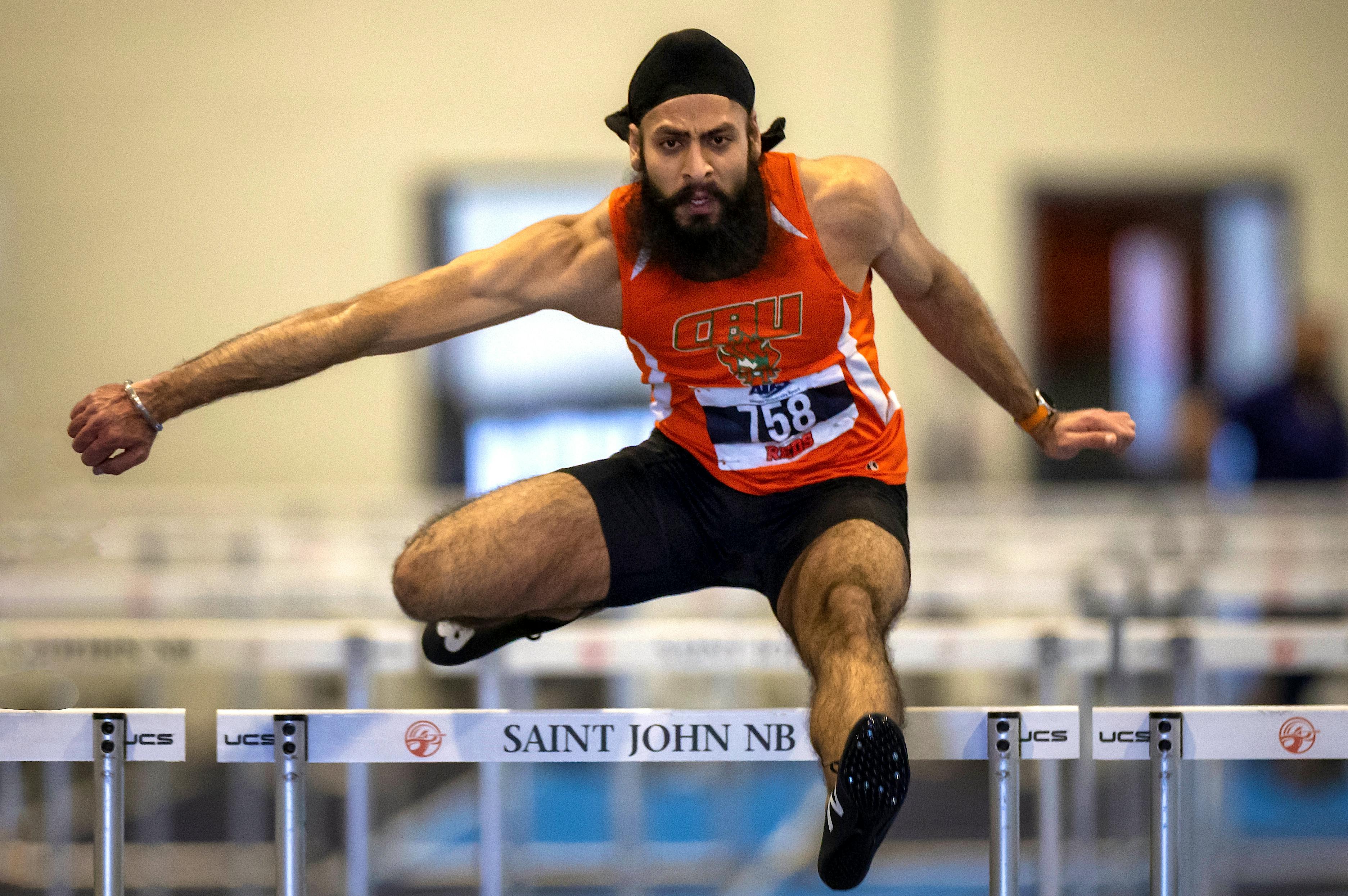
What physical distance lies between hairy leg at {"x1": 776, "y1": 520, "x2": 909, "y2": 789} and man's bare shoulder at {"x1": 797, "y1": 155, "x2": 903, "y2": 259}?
54 cm

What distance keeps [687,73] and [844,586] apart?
96 cm

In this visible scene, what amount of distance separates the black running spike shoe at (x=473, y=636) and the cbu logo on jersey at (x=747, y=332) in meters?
0.62

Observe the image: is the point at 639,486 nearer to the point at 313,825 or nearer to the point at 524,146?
the point at 313,825

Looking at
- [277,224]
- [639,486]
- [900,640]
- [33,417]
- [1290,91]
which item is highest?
[1290,91]

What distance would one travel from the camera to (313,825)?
5062 millimetres

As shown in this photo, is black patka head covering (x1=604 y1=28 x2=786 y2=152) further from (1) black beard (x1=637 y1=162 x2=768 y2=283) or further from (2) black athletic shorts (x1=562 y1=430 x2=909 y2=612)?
(2) black athletic shorts (x1=562 y1=430 x2=909 y2=612)

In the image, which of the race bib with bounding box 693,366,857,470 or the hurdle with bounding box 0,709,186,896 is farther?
the race bib with bounding box 693,366,857,470

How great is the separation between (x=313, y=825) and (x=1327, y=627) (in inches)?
149

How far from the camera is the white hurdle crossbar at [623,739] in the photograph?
7.09 feet

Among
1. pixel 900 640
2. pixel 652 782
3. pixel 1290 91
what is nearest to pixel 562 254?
pixel 900 640

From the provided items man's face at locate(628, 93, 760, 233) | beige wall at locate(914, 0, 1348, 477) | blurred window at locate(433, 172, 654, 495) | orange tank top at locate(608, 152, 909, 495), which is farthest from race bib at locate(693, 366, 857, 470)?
beige wall at locate(914, 0, 1348, 477)

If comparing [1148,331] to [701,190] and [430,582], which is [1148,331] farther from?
[430,582]

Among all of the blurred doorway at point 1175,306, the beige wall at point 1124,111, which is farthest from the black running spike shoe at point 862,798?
the blurred doorway at point 1175,306

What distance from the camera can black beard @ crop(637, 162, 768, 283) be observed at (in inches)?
90.6
